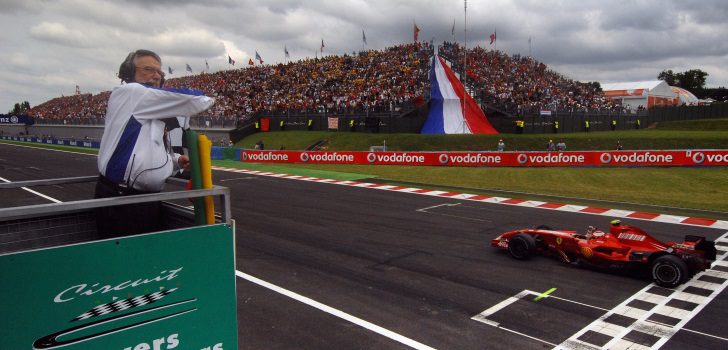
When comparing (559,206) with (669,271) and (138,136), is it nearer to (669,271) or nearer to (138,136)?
(669,271)

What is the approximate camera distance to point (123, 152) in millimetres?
2768

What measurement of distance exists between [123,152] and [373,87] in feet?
138

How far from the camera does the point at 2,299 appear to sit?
211 cm

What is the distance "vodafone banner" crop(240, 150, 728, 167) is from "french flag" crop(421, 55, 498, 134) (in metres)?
8.58

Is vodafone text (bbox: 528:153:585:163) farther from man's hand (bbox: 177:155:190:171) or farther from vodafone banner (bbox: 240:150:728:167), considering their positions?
man's hand (bbox: 177:155:190:171)

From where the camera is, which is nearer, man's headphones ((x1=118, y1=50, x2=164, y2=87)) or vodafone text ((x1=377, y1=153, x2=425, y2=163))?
man's headphones ((x1=118, y1=50, x2=164, y2=87))

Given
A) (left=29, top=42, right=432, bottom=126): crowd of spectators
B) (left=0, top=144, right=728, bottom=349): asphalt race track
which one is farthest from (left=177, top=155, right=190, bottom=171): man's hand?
(left=29, top=42, right=432, bottom=126): crowd of spectators

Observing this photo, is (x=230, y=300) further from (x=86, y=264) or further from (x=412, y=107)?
(x=412, y=107)

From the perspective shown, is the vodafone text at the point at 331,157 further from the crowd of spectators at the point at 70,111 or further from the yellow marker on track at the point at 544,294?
the crowd of spectators at the point at 70,111

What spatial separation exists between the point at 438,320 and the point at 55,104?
7945cm

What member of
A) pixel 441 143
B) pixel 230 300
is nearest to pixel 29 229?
pixel 230 300

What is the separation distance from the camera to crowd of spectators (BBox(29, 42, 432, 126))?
138 feet

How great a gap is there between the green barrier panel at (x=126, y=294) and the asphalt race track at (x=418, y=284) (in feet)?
7.49

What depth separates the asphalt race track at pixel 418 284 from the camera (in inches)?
265
